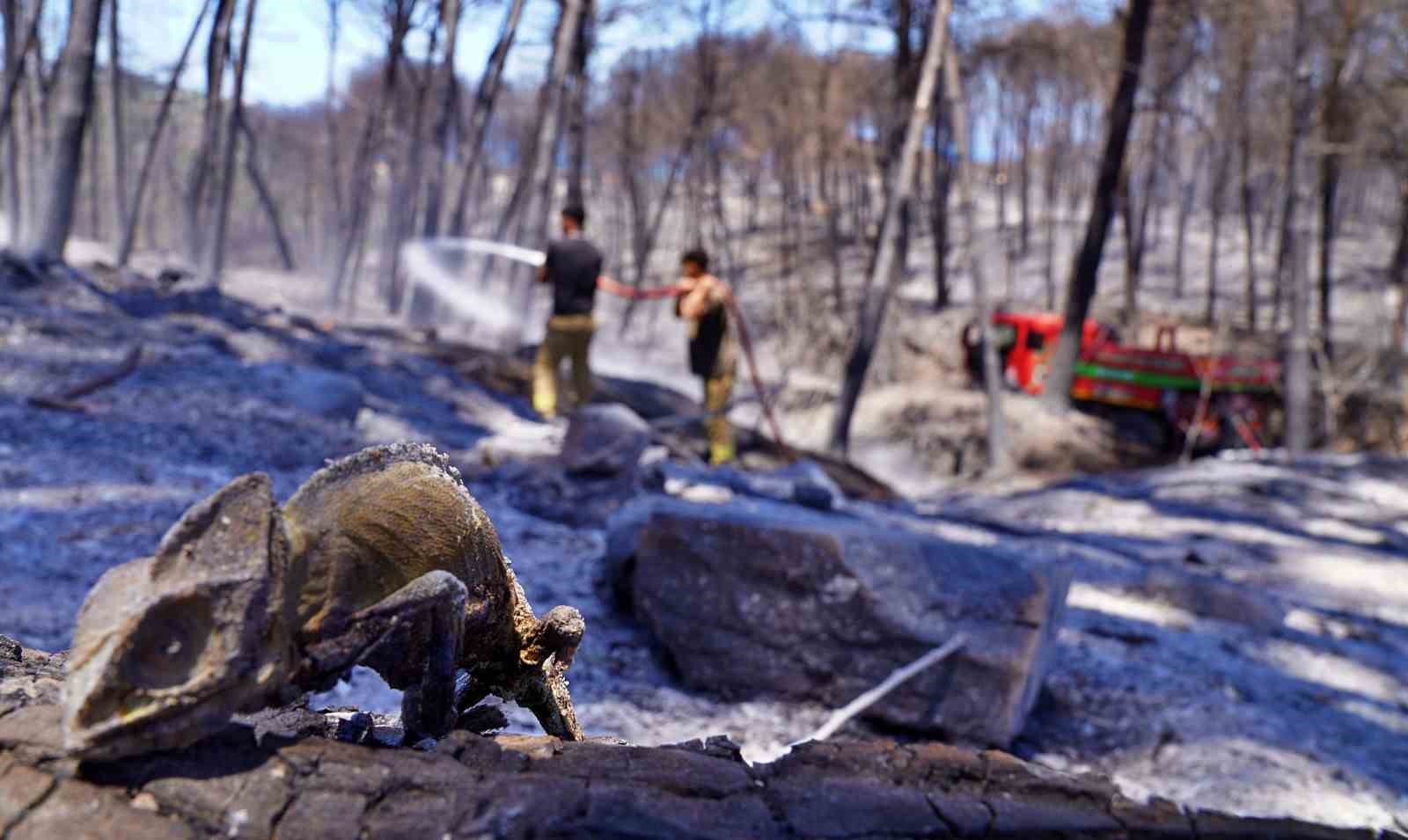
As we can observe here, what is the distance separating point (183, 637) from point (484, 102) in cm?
1988

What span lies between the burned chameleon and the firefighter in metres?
8.41

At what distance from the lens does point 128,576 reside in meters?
1.19

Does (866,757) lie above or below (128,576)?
below

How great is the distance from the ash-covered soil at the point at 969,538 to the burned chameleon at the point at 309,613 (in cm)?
224

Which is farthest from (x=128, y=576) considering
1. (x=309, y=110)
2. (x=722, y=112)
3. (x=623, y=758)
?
(x=309, y=110)

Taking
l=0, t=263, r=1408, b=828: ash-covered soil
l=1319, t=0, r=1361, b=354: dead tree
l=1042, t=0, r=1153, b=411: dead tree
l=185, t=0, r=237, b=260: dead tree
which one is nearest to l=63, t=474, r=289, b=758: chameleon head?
l=0, t=263, r=1408, b=828: ash-covered soil

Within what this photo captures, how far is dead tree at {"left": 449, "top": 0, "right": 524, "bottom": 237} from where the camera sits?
727 inches

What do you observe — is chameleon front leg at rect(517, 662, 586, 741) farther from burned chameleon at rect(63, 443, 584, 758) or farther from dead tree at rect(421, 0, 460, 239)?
dead tree at rect(421, 0, 460, 239)

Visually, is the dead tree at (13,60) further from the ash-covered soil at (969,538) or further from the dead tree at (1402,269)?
the dead tree at (1402,269)

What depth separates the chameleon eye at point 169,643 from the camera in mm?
1135

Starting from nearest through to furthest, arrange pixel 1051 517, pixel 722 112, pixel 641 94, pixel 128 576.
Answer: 1. pixel 128 576
2. pixel 1051 517
3. pixel 722 112
4. pixel 641 94

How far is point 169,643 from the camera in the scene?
117 cm

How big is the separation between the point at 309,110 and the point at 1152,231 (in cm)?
3105

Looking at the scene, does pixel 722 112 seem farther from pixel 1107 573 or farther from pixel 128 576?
pixel 128 576
